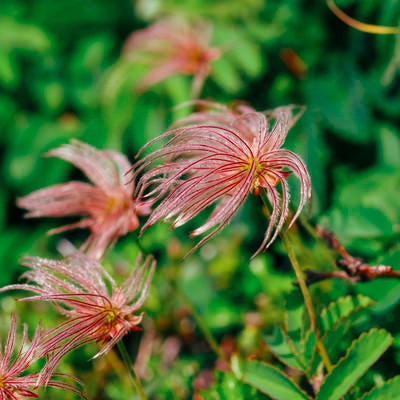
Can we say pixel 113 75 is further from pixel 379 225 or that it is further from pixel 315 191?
pixel 379 225

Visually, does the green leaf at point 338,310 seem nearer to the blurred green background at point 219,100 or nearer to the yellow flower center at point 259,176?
the blurred green background at point 219,100

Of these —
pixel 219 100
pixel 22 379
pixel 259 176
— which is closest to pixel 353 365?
pixel 259 176

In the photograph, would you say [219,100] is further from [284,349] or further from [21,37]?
[284,349]

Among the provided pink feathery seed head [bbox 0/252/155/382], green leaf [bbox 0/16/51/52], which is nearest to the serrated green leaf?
pink feathery seed head [bbox 0/252/155/382]

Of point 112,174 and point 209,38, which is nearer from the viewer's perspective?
point 112,174

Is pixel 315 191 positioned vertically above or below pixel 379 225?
below

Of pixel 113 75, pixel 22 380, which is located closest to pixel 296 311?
pixel 22 380
